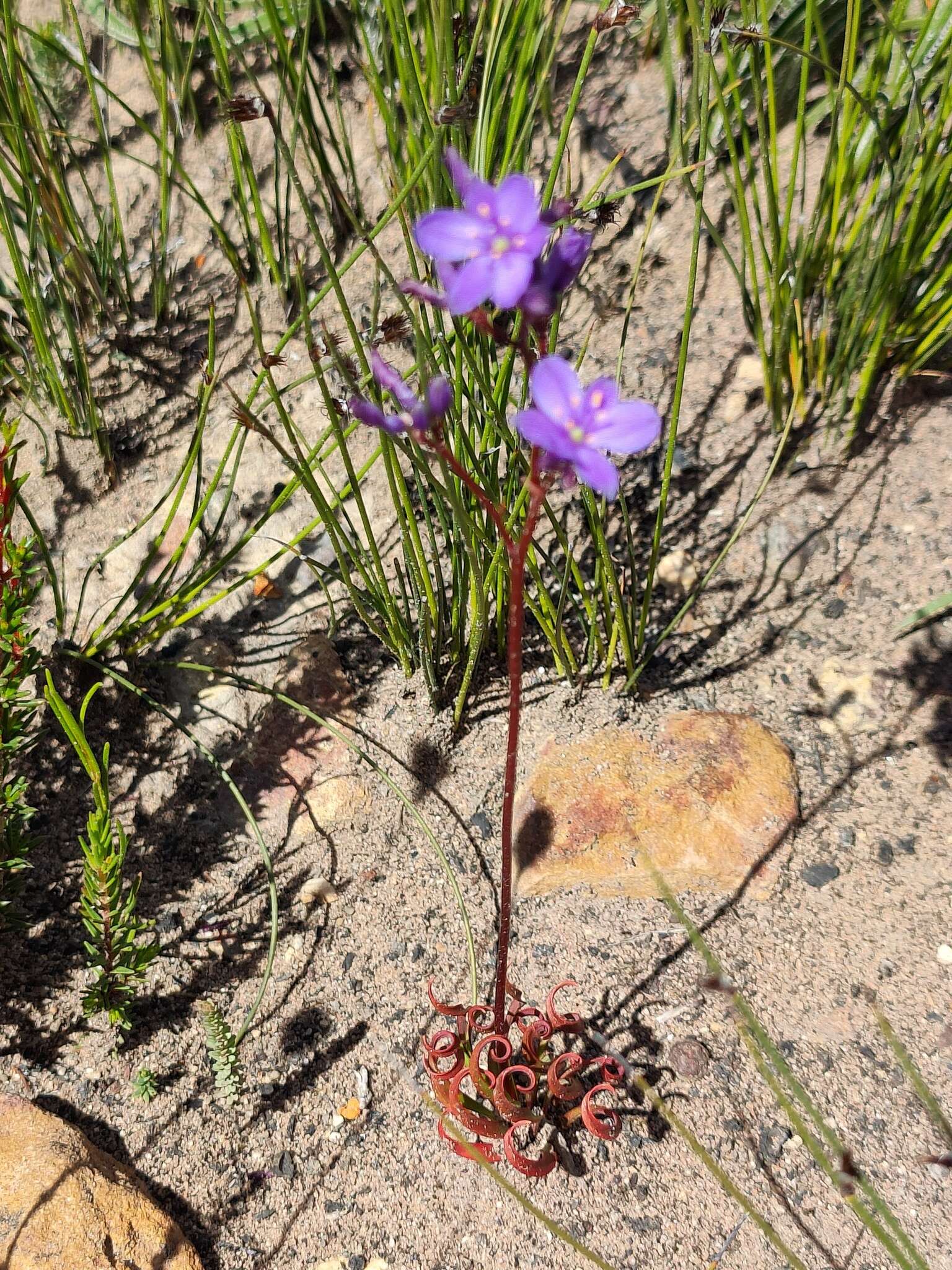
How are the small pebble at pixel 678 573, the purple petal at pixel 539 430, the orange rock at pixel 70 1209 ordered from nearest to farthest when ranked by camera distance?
the purple petal at pixel 539 430 < the orange rock at pixel 70 1209 < the small pebble at pixel 678 573

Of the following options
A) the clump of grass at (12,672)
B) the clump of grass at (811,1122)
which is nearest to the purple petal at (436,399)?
the clump of grass at (811,1122)

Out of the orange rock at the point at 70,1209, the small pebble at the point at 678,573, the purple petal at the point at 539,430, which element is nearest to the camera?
the purple petal at the point at 539,430

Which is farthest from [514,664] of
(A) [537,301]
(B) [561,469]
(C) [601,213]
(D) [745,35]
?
(D) [745,35]

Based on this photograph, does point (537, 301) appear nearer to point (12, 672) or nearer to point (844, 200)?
point (12, 672)

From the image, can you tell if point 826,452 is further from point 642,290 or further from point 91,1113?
point 91,1113

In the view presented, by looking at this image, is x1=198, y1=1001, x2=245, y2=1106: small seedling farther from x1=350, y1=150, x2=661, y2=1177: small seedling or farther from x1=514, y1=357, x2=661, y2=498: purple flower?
x1=514, y1=357, x2=661, y2=498: purple flower

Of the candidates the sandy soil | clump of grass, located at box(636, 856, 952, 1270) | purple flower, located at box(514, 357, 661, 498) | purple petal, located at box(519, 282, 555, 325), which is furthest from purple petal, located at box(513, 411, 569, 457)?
the sandy soil

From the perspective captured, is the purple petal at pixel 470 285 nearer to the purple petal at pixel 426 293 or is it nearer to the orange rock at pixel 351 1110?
the purple petal at pixel 426 293
